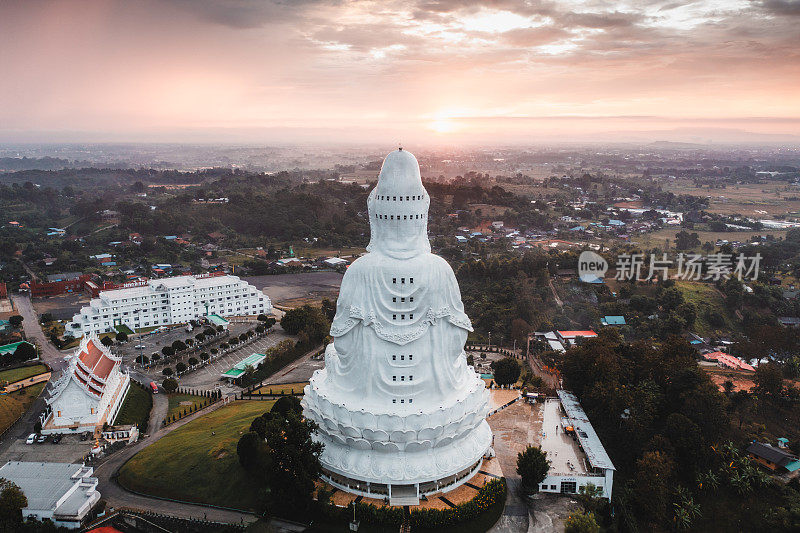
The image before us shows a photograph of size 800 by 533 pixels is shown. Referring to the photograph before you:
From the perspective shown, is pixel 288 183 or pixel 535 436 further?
pixel 288 183

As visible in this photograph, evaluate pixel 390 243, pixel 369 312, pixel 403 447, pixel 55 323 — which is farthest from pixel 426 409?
pixel 55 323

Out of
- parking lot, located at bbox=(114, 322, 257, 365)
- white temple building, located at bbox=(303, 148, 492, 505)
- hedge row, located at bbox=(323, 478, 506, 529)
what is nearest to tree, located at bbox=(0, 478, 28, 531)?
white temple building, located at bbox=(303, 148, 492, 505)

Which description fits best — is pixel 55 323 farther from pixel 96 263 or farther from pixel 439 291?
pixel 439 291

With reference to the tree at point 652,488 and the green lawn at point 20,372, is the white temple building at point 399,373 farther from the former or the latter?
the green lawn at point 20,372

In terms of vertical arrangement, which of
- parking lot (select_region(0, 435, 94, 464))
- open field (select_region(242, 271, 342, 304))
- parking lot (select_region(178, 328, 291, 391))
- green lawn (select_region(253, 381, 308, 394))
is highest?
parking lot (select_region(0, 435, 94, 464))

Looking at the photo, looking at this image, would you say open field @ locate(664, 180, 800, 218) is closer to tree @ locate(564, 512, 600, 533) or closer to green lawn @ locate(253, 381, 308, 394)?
green lawn @ locate(253, 381, 308, 394)

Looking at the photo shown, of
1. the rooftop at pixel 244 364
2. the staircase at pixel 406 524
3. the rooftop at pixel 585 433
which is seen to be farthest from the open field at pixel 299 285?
the staircase at pixel 406 524
